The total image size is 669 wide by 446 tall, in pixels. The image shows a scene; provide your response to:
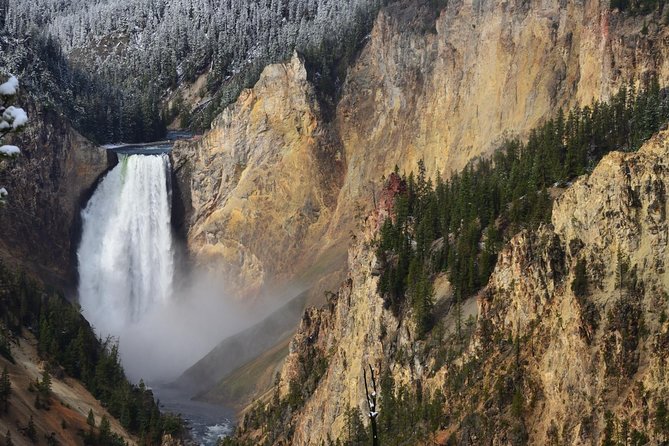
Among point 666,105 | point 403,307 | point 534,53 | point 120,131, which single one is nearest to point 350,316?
A: point 403,307

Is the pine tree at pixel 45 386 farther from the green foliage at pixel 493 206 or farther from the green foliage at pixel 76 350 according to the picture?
the green foliage at pixel 493 206

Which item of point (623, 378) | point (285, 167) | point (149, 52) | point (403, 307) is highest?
point (149, 52)

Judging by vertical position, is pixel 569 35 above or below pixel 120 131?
below

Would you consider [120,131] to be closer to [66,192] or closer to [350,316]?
[66,192]

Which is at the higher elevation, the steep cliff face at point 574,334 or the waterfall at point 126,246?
the waterfall at point 126,246

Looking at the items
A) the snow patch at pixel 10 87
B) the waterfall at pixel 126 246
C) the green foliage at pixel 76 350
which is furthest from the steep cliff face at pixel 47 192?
the snow patch at pixel 10 87
